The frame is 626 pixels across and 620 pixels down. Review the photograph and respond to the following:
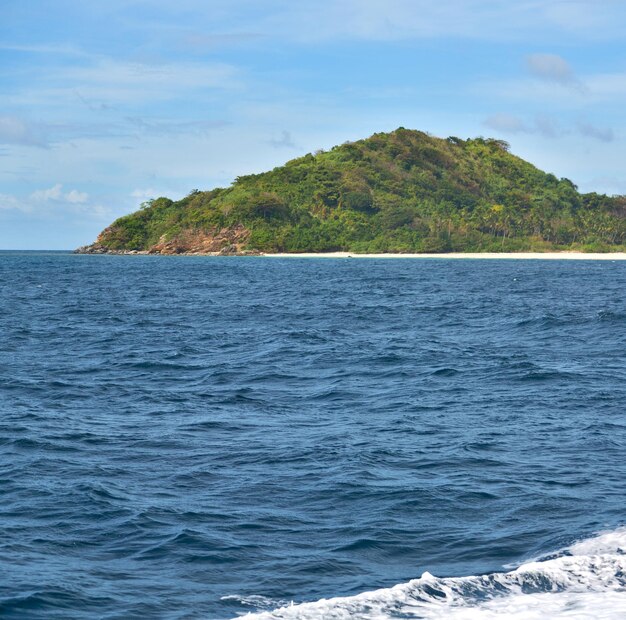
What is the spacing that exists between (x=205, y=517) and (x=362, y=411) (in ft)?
32.6

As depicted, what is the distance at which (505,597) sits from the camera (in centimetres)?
1270

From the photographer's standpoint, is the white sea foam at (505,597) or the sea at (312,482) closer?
the white sea foam at (505,597)

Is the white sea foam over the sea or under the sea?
under

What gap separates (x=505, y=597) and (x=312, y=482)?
5.98 meters

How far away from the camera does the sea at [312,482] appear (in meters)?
12.9

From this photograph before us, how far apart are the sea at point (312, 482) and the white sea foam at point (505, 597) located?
33 millimetres

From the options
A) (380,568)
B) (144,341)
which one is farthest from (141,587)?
(144,341)

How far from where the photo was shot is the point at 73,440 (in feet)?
70.2

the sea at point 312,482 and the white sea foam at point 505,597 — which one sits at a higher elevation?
the sea at point 312,482

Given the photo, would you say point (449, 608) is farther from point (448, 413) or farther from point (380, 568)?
point (448, 413)

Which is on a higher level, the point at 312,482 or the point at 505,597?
the point at 312,482

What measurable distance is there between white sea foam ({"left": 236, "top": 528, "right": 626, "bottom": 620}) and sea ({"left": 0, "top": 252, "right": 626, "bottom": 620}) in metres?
0.03

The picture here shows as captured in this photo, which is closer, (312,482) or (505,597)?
(505,597)

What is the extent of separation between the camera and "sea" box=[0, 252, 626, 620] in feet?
42.2
